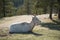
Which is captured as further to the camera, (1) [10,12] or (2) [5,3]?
(1) [10,12]

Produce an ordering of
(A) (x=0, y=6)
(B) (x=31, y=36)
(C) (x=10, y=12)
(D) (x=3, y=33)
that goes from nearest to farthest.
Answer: (B) (x=31, y=36)
(D) (x=3, y=33)
(A) (x=0, y=6)
(C) (x=10, y=12)

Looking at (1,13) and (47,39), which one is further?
(1,13)

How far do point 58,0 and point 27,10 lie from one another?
1332 inches

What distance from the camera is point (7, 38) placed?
1151 cm

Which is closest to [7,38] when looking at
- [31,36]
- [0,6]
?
[31,36]

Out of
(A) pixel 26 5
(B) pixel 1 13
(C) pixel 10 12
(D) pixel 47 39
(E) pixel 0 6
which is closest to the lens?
(D) pixel 47 39

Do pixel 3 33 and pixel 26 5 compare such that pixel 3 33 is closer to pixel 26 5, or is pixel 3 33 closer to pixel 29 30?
pixel 29 30

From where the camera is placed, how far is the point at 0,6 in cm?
3456

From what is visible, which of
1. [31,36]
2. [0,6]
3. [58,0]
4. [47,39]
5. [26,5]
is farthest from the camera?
[26,5]

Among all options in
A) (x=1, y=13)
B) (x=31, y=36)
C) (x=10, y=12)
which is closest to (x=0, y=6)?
(x=1, y=13)

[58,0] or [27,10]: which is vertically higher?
[58,0]

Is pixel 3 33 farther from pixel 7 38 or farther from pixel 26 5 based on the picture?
pixel 26 5

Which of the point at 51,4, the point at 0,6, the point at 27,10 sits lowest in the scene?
the point at 27,10

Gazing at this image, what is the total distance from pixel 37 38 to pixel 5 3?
991 inches
